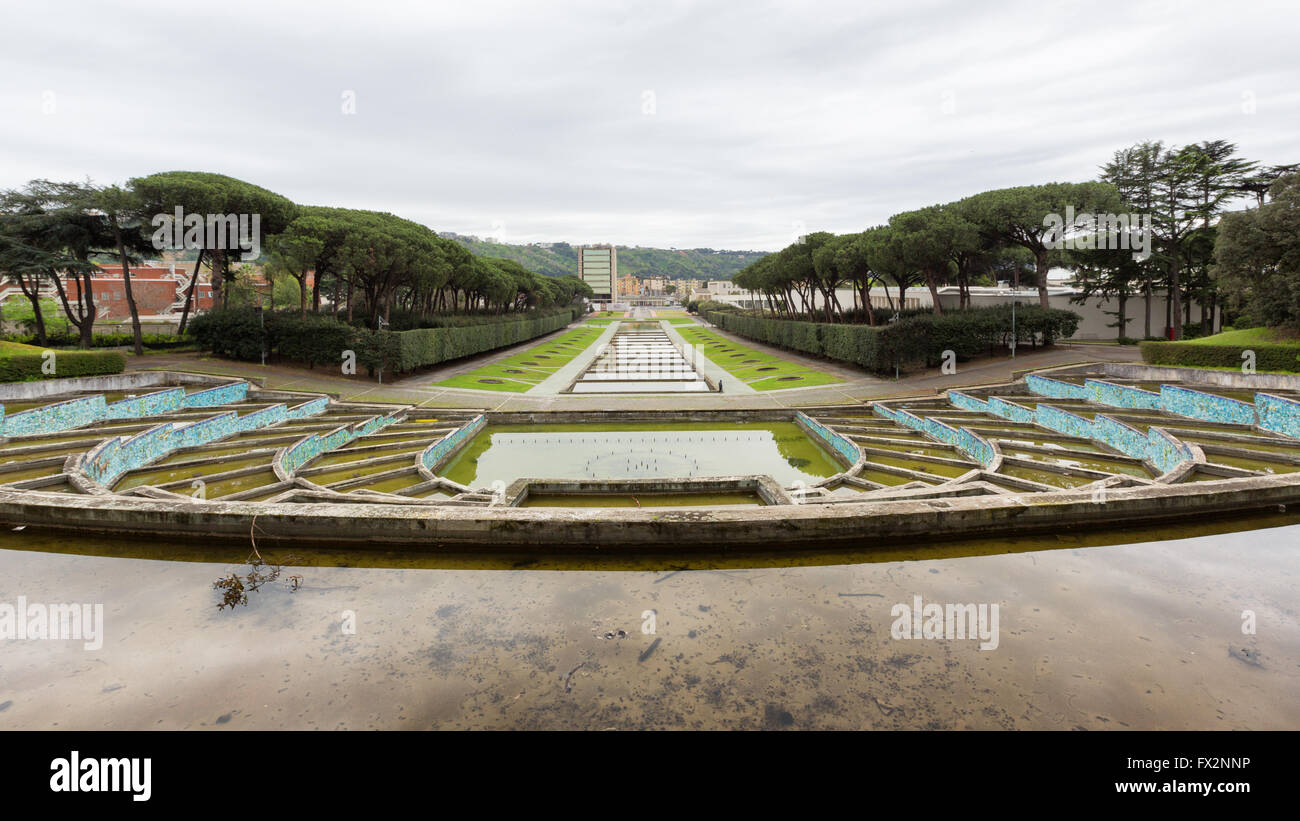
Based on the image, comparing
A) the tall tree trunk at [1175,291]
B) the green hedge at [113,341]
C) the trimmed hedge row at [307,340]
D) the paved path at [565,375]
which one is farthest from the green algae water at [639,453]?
the tall tree trunk at [1175,291]

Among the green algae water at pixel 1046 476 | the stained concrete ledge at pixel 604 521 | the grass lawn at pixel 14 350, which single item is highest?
the grass lawn at pixel 14 350

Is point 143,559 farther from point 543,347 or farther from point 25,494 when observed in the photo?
point 543,347

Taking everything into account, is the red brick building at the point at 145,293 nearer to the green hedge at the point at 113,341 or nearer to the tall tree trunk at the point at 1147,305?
the green hedge at the point at 113,341

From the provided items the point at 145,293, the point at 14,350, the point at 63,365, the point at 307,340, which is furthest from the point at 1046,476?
the point at 145,293

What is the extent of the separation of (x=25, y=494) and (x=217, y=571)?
13.8 ft

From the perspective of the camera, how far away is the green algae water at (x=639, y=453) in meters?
15.3

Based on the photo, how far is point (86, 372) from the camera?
1014 inches

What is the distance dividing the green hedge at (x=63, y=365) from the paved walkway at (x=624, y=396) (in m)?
2.72

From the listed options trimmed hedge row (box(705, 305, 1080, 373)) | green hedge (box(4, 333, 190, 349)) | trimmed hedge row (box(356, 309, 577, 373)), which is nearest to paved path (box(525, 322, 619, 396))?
trimmed hedge row (box(356, 309, 577, 373))

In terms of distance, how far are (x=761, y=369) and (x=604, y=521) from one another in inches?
1188

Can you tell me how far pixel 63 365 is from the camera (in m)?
24.7

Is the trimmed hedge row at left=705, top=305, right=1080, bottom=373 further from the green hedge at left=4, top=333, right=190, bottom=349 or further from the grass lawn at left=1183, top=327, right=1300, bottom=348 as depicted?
the green hedge at left=4, top=333, right=190, bottom=349

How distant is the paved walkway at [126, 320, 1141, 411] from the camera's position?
80.6ft

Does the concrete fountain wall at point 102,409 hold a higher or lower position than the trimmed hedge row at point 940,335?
lower
